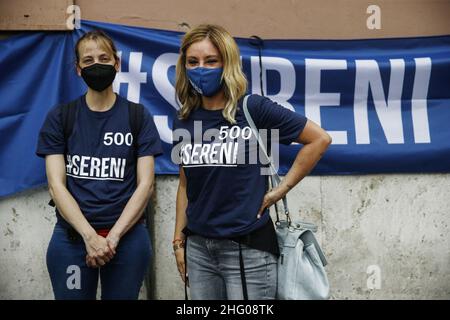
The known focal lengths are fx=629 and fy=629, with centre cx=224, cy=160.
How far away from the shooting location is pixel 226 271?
276 cm

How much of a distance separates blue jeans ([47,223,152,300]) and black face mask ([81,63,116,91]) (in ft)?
2.42

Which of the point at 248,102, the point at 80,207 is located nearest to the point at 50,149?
the point at 80,207

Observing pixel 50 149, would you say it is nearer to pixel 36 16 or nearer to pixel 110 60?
pixel 110 60

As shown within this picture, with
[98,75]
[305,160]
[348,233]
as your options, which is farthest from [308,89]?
[98,75]

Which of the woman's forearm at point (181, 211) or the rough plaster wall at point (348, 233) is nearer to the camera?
the woman's forearm at point (181, 211)

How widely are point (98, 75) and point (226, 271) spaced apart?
47.4 inches

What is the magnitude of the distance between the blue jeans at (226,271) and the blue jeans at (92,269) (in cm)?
42

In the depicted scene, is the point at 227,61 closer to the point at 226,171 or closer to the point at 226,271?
the point at 226,171

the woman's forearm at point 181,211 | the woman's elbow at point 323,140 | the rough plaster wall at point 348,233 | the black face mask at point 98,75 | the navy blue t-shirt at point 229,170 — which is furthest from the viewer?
the rough plaster wall at point 348,233

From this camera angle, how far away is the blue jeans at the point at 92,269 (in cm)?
314

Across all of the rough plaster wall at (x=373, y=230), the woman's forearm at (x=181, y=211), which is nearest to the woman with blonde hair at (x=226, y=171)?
the woman's forearm at (x=181, y=211)

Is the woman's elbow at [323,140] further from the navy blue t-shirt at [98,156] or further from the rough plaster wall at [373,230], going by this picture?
the rough plaster wall at [373,230]

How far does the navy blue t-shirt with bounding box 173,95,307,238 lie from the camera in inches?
108

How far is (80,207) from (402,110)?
2.46 m
